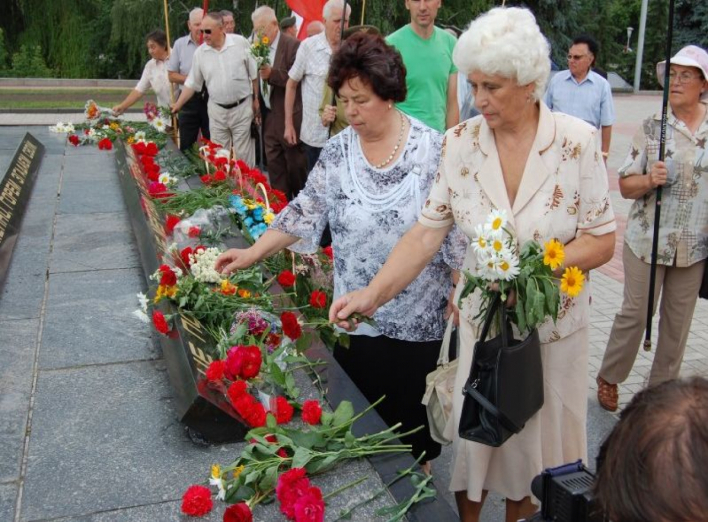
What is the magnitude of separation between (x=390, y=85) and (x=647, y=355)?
290cm

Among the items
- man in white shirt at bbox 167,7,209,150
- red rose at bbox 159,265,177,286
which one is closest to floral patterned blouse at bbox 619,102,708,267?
red rose at bbox 159,265,177,286

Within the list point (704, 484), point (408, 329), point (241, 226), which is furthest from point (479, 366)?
point (241, 226)

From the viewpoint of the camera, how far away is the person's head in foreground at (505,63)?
2.22 m

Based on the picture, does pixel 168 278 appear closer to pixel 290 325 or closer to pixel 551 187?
pixel 290 325

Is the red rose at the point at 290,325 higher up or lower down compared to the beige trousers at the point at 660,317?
higher up

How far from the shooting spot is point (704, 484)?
0.95 m

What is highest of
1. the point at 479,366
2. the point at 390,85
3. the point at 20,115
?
the point at 390,85

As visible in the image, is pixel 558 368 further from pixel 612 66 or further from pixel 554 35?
pixel 612 66

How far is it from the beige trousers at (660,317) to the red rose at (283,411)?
2150mm

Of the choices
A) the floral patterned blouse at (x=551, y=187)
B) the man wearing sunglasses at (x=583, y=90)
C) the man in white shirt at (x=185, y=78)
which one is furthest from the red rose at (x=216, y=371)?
the man in white shirt at (x=185, y=78)

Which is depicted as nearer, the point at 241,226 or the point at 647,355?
the point at 241,226

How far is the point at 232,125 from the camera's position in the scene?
8.14 metres

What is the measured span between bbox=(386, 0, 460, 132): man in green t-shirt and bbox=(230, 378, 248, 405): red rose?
3.03 m

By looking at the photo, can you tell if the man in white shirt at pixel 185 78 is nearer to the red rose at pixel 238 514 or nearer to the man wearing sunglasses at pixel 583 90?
the man wearing sunglasses at pixel 583 90
